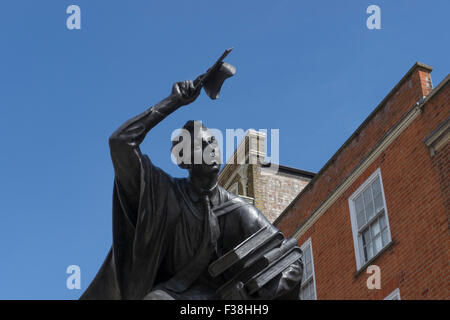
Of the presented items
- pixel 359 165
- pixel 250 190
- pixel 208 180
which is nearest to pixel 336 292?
pixel 359 165

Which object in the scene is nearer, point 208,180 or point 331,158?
point 208,180

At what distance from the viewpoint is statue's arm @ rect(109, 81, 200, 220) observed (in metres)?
4.73

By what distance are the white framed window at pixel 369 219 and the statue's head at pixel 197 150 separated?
1449 centimetres

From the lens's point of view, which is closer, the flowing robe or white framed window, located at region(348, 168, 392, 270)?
the flowing robe

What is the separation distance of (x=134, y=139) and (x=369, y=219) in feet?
51.8

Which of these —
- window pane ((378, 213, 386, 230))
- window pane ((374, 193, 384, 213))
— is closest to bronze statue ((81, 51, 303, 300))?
window pane ((378, 213, 386, 230))

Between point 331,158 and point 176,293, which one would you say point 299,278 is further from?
point 331,158

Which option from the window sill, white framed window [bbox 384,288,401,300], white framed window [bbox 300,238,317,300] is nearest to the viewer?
white framed window [bbox 384,288,401,300]

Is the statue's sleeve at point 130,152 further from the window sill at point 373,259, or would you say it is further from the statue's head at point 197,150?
the window sill at point 373,259

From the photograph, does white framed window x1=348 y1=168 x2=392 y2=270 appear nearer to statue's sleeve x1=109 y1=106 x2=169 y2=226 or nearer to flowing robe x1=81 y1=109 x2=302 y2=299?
Answer: flowing robe x1=81 y1=109 x2=302 y2=299

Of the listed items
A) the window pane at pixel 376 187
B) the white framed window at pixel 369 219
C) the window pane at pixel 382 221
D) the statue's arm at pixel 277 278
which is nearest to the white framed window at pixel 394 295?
the white framed window at pixel 369 219

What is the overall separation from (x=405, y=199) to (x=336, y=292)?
11.6ft

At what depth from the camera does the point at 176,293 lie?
461 centimetres

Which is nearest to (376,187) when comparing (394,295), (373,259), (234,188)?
(373,259)
